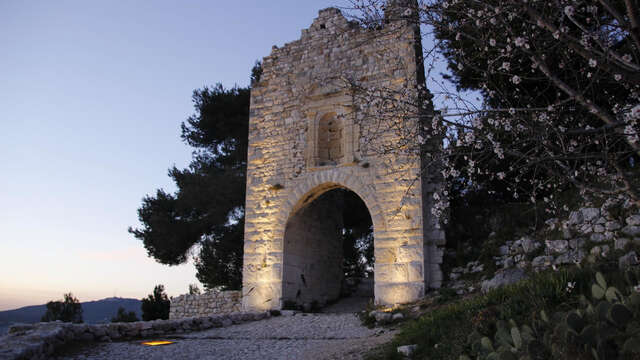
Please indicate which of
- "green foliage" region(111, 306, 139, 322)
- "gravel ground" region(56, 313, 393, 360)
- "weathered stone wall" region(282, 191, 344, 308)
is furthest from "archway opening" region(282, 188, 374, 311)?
"green foliage" region(111, 306, 139, 322)

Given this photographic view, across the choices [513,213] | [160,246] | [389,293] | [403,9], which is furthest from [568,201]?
[160,246]

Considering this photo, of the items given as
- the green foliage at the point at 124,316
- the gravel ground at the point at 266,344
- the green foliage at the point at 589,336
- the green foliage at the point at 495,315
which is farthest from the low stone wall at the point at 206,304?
the green foliage at the point at 589,336

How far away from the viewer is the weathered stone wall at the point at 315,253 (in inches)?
385

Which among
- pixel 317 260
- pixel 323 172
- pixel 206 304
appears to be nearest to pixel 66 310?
pixel 206 304

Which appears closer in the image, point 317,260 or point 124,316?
point 317,260

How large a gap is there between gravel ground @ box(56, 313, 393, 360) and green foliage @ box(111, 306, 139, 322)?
8.37 m

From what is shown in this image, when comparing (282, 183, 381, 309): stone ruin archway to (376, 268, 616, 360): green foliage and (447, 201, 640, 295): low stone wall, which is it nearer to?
(447, 201, 640, 295): low stone wall

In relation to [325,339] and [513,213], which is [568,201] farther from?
[325,339]

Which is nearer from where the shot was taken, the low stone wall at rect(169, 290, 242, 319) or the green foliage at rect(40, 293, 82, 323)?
the low stone wall at rect(169, 290, 242, 319)

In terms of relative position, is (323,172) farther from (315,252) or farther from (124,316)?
(124,316)

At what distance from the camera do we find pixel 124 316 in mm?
14867

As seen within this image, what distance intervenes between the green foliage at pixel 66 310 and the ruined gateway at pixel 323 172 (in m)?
9.75

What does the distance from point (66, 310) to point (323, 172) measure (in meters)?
11.9

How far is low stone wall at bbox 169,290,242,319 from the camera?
10.3 m
